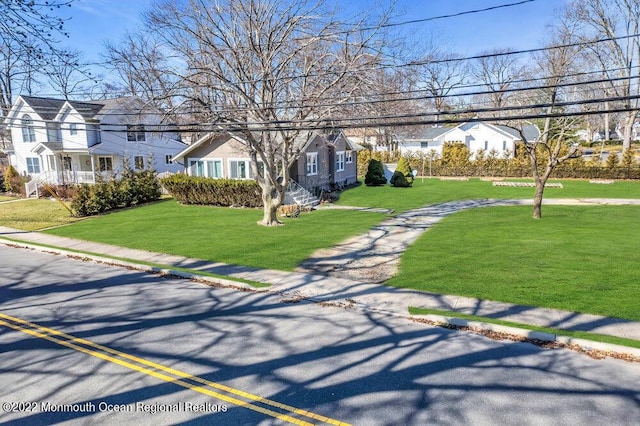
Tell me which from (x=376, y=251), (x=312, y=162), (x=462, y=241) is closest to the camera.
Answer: (x=376, y=251)

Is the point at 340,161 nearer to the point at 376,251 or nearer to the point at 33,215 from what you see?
the point at 376,251

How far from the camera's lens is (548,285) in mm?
10992

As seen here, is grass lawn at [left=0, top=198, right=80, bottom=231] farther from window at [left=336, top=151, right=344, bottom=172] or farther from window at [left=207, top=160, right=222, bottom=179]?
window at [left=336, top=151, right=344, bottom=172]

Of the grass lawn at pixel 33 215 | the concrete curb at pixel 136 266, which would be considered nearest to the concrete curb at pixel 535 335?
the concrete curb at pixel 136 266

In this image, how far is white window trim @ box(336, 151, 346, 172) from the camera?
3522cm

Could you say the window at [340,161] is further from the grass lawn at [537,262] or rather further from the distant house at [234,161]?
the grass lawn at [537,262]

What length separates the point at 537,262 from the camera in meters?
13.1

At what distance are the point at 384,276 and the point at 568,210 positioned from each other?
16.3 meters

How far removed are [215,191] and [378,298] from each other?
18.9 meters

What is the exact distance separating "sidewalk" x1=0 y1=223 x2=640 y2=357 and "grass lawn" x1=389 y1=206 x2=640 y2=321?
1.61ft

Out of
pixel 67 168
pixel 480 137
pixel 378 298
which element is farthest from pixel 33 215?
pixel 480 137

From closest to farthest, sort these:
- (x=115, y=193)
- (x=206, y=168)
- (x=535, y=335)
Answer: (x=535, y=335)
(x=115, y=193)
(x=206, y=168)

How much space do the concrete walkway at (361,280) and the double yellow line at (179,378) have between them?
14.7 ft

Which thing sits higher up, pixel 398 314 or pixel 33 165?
pixel 33 165
